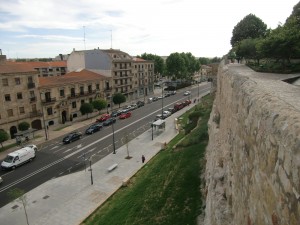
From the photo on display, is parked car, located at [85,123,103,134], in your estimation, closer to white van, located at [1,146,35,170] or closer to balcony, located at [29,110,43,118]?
balcony, located at [29,110,43,118]

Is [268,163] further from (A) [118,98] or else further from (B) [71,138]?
(A) [118,98]

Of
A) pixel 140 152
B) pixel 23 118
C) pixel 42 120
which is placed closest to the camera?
pixel 140 152

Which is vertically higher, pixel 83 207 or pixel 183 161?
pixel 183 161

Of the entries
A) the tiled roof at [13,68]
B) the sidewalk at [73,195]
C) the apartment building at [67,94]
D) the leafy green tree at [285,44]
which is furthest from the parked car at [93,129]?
the leafy green tree at [285,44]

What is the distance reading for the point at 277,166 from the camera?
15.8 feet

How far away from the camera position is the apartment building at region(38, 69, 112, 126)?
44.0 meters

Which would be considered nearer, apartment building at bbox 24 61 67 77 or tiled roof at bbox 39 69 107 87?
tiled roof at bbox 39 69 107 87

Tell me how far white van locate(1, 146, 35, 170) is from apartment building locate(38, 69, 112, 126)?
47.3 ft

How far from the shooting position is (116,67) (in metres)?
62.3

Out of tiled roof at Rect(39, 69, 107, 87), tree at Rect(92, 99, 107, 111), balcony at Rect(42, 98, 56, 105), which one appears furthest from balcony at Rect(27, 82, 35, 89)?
tree at Rect(92, 99, 107, 111)

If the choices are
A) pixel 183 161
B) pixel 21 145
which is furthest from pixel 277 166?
pixel 21 145

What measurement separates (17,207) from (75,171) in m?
6.97

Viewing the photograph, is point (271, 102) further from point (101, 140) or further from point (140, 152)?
point (101, 140)

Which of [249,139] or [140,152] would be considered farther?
[140,152]
